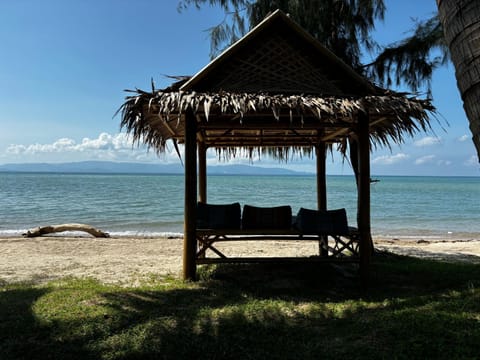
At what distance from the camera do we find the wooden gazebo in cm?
507

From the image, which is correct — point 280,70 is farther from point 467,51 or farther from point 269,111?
point 467,51

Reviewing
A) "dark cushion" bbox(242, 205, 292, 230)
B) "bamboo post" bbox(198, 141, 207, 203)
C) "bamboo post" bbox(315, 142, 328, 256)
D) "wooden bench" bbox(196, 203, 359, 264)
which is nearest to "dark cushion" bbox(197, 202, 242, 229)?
"wooden bench" bbox(196, 203, 359, 264)

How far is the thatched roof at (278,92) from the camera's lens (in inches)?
201

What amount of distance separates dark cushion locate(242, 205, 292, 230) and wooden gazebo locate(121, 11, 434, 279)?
2.47ft

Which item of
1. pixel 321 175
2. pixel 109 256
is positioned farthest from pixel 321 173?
pixel 109 256

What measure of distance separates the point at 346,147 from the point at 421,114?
3161 millimetres

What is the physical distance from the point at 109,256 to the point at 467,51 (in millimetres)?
8402

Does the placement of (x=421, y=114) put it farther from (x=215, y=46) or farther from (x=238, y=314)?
(x=215, y=46)

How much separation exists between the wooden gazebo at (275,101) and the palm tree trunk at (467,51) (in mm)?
3619

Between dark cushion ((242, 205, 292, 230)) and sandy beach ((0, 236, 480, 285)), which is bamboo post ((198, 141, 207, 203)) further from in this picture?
dark cushion ((242, 205, 292, 230))

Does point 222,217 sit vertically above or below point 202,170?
below

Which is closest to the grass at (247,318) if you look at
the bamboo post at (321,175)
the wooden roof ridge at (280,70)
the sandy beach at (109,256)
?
the sandy beach at (109,256)

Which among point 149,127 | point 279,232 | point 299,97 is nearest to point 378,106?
point 299,97

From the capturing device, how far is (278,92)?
5633 mm
